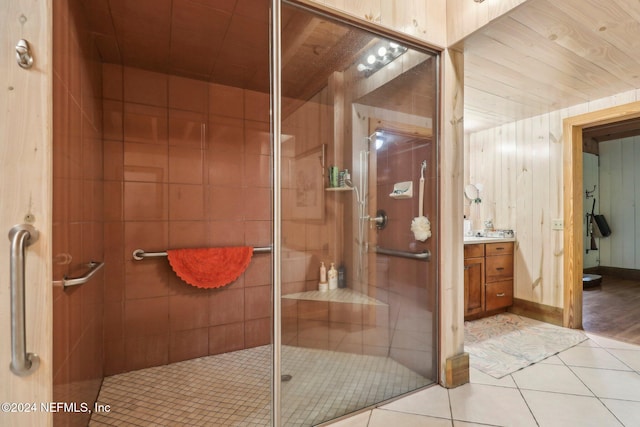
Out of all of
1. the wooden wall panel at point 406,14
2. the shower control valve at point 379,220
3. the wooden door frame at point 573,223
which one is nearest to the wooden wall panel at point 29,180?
the wooden wall panel at point 406,14

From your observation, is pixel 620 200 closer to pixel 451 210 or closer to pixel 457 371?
pixel 451 210

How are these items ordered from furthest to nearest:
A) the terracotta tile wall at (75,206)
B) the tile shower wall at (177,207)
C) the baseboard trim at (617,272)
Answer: the baseboard trim at (617,272)
the tile shower wall at (177,207)
the terracotta tile wall at (75,206)

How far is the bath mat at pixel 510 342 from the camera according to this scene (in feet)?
6.91

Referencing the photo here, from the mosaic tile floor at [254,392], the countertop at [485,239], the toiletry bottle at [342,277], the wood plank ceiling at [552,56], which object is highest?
the wood plank ceiling at [552,56]

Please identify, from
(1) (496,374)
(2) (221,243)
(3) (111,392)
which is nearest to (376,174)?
(2) (221,243)

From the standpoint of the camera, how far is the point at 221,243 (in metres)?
2.37

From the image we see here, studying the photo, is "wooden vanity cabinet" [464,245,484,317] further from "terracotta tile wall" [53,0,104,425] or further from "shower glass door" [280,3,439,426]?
"terracotta tile wall" [53,0,104,425]

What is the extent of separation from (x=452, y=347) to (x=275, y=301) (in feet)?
3.93

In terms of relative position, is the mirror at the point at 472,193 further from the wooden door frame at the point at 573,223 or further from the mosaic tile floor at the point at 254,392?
the mosaic tile floor at the point at 254,392

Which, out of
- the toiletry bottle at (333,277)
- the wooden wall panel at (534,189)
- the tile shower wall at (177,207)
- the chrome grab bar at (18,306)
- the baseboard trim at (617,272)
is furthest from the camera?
the baseboard trim at (617,272)

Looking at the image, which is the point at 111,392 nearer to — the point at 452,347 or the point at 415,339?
the point at 415,339

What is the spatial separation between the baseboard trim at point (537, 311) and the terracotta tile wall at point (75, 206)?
3806 millimetres

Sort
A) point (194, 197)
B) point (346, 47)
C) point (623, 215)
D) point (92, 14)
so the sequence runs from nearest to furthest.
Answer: point (92, 14) → point (346, 47) → point (194, 197) → point (623, 215)

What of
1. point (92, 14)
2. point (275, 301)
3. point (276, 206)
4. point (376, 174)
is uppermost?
point (92, 14)
